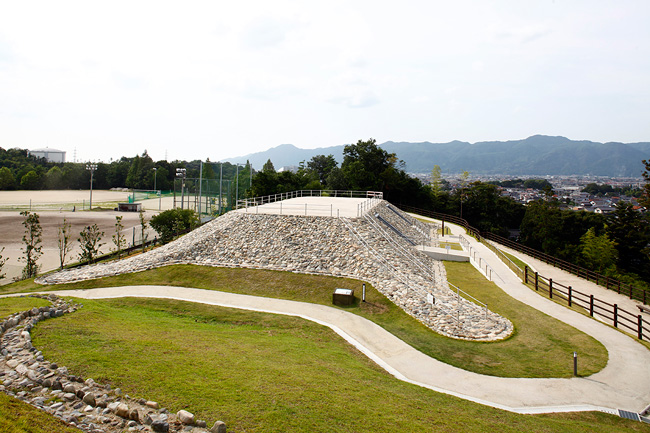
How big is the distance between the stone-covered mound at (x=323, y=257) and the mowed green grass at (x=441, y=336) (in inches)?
32.0

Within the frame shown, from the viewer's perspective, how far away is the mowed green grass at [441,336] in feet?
44.2

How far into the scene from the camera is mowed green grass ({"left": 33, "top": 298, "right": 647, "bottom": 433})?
784 centimetres

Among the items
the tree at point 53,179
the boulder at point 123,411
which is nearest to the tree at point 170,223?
the boulder at point 123,411

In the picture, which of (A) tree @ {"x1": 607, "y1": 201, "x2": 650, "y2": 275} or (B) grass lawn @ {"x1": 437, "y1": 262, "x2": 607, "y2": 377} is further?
(A) tree @ {"x1": 607, "y1": 201, "x2": 650, "y2": 275}

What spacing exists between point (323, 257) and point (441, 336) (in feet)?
33.0

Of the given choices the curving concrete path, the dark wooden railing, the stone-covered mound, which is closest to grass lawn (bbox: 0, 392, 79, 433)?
the curving concrete path

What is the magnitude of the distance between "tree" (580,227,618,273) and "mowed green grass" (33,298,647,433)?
4339cm

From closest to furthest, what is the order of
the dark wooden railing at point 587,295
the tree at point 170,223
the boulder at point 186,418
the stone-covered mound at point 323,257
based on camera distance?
1. the boulder at point 186,418
2. the dark wooden railing at point 587,295
3. the stone-covered mound at point 323,257
4. the tree at point 170,223

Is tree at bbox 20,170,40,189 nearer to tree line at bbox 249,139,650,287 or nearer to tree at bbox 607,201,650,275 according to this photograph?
tree line at bbox 249,139,650,287

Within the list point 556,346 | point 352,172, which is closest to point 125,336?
point 556,346

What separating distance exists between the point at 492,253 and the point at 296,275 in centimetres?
2027

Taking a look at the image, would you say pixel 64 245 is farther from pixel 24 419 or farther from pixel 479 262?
pixel 479 262

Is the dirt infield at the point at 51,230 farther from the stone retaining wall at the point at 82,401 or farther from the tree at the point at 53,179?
the tree at the point at 53,179

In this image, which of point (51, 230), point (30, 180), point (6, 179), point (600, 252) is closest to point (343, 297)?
point (600, 252)
